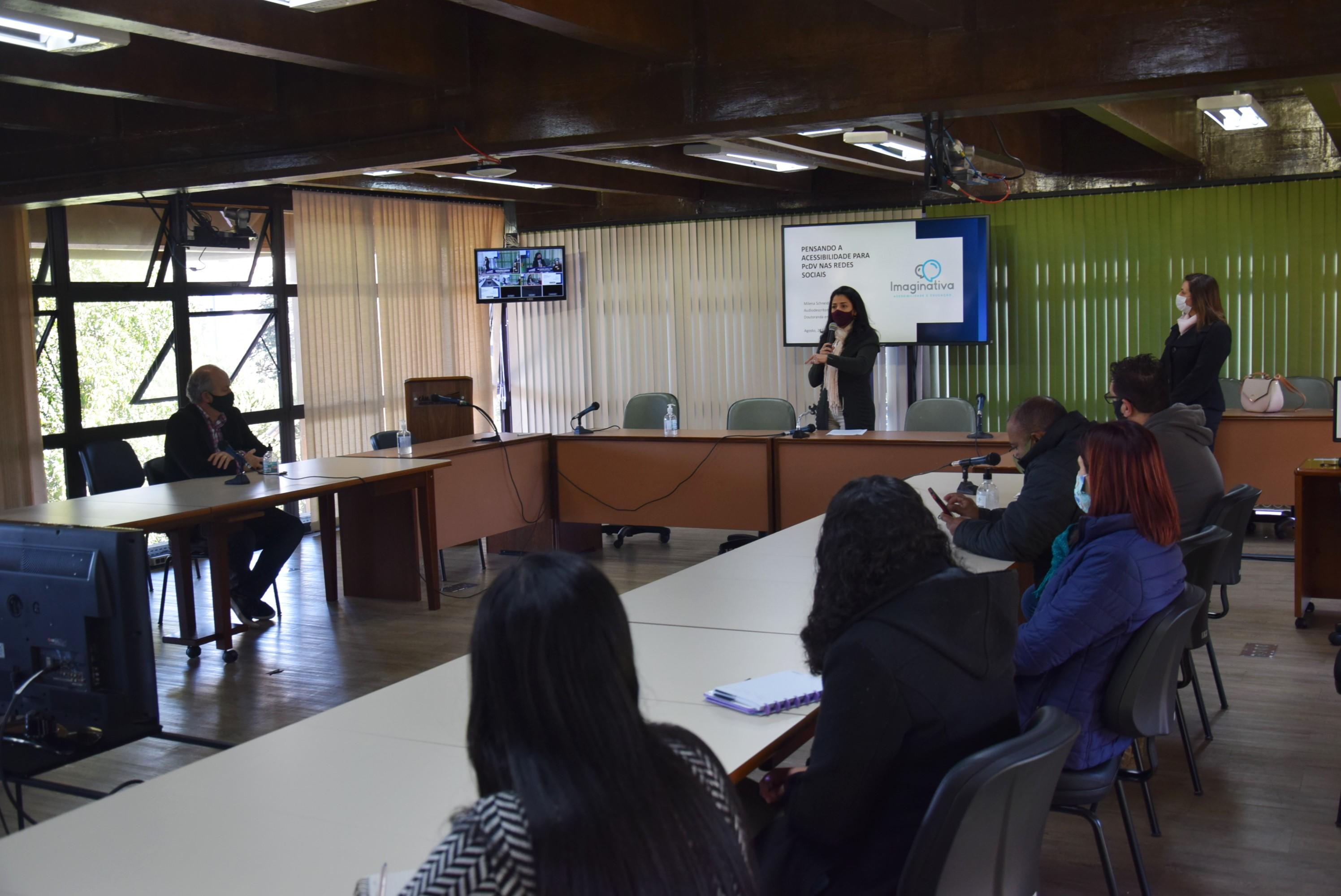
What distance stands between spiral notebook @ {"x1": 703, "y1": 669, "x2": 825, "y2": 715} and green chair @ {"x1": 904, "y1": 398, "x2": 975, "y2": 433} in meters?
4.57

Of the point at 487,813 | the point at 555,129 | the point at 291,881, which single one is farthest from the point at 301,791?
the point at 555,129

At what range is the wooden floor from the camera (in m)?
2.97

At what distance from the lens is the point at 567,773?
1.08 m

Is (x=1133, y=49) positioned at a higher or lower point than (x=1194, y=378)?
higher

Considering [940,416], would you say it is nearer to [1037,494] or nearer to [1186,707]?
[1186,707]

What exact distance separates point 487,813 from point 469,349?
29.1 ft

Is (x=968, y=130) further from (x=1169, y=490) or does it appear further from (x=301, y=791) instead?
(x=301, y=791)

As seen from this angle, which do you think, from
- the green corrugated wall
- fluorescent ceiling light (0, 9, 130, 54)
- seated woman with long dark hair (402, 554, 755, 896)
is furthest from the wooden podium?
seated woman with long dark hair (402, 554, 755, 896)

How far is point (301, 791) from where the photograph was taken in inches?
74.5

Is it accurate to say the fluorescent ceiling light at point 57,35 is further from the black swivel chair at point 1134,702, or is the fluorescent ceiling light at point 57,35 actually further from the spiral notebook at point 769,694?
the black swivel chair at point 1134,702

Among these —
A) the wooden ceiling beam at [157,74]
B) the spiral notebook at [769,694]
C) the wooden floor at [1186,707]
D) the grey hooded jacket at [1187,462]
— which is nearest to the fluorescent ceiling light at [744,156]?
the wooden ceiling beam at [157,74]

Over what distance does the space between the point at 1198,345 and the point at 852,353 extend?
1932mm

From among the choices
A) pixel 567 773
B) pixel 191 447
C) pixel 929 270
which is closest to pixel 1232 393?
pixel 929 270

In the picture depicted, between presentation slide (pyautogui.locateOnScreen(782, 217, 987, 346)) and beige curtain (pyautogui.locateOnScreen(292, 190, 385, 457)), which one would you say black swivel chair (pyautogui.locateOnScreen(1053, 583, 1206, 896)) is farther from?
beige curtain (pyautogui.locateOnScreen(292, 190, 385, 457))
